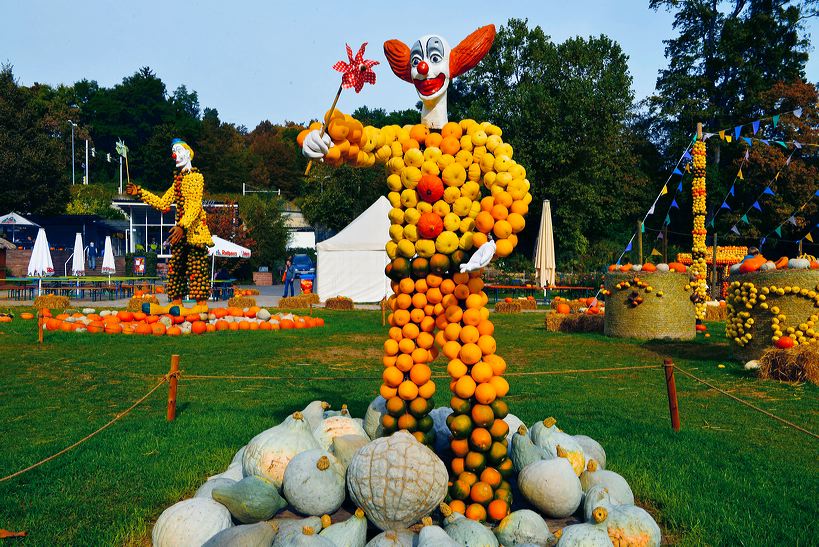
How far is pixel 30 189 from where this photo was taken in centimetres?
4225

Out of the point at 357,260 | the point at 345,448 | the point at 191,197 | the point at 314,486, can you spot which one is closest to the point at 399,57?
the point at 345,448

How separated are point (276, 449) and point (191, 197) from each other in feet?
40.2

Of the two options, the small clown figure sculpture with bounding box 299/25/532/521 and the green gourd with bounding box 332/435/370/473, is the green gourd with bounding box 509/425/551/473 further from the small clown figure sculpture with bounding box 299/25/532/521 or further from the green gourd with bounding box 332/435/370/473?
the green gourd with bounding box 332/435/370/473

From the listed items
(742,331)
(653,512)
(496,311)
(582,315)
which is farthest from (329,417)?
(496,311)

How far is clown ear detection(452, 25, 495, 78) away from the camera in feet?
17.8

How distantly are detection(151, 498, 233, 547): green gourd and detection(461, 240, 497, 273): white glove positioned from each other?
7.37 ft

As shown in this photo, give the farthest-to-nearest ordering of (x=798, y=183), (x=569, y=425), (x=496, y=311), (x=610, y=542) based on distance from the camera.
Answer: (x=798, y=183), (x=496, y=311), (x=569, y=425), (x=610, y=542)

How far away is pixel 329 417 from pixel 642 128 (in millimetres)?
43537

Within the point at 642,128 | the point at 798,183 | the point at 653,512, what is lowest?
the point at 653,512

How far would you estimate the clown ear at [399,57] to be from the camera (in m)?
5.43

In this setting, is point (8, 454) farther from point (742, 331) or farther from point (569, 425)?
point (742, 331)

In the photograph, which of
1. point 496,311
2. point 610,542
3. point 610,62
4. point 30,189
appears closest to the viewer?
point 610,542

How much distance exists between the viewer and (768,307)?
10.9 meters

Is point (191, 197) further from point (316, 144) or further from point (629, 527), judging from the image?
point (629, 527)
